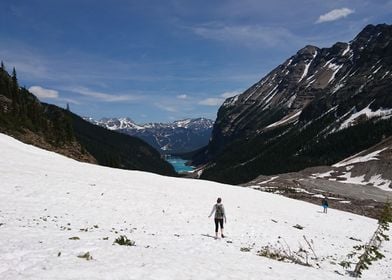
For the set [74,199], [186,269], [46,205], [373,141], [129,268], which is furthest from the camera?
[373,141]

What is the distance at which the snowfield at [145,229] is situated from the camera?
48.4 feet

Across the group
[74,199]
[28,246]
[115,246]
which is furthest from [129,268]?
[74,199]

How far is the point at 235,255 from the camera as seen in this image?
20344 mm

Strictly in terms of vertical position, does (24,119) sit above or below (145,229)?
above

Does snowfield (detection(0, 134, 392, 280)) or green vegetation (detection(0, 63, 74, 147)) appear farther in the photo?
green vegetation (detection(0, 63, 74, 147))

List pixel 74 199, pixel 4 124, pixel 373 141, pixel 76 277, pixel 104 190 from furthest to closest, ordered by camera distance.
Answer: pixel 373 141 → pixel 4 124 → pixel 104 190 → pixel 74 199 → pixel 76 277

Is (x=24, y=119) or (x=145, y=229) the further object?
(x=24, y=119)

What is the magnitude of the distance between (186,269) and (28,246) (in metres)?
6.74

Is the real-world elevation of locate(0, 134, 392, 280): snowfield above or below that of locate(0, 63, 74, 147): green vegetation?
below

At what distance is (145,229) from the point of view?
25766 mm

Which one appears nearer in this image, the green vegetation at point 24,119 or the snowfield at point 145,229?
the snowfield at point 145,229

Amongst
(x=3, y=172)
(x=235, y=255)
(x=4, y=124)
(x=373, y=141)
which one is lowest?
(x=235, y=255)

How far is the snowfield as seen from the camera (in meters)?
14.8

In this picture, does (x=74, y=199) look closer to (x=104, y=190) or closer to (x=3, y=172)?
(x=104, y=190)
